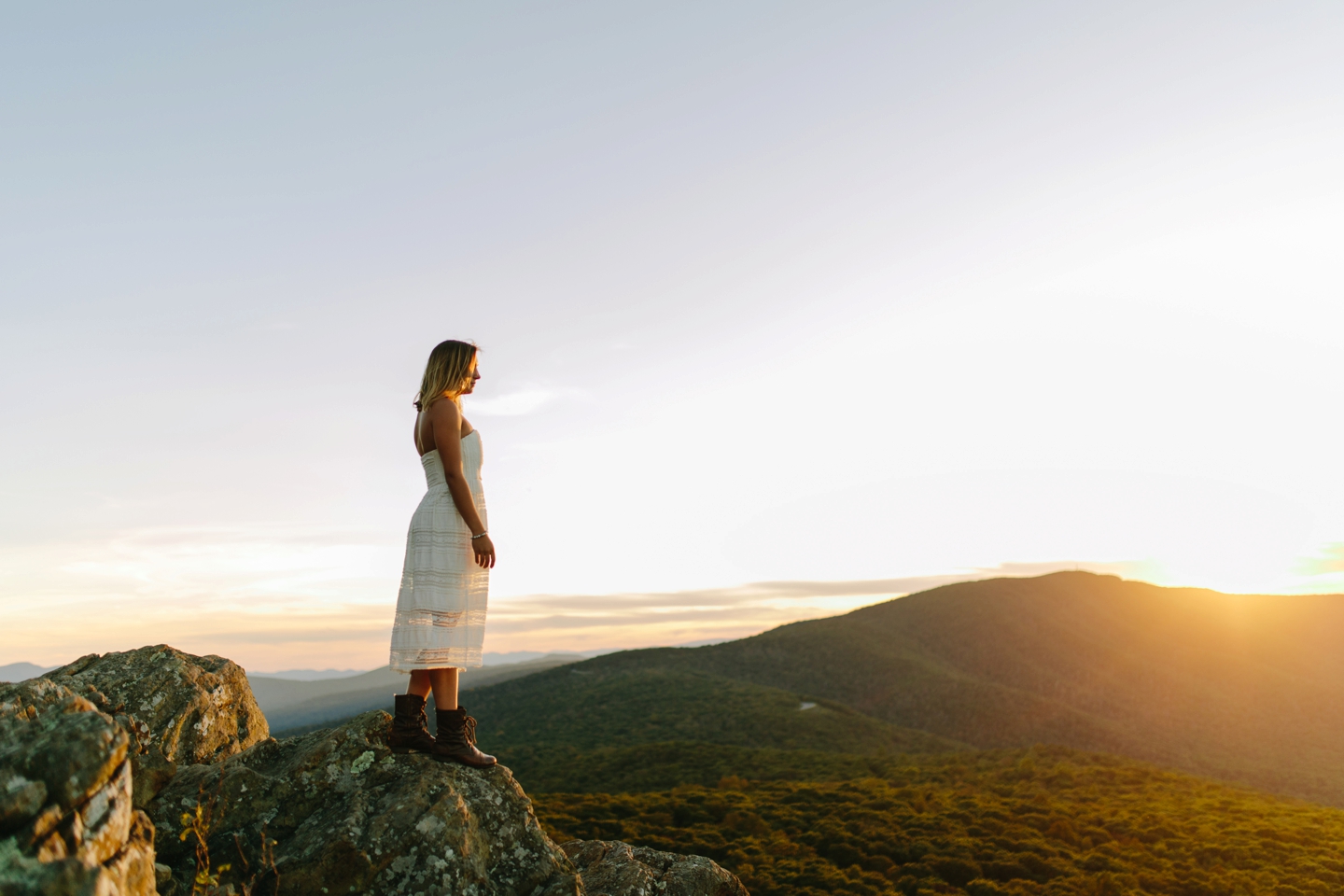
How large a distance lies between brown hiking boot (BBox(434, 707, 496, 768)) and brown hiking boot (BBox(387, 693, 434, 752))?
0.13m

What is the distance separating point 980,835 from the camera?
104 ft

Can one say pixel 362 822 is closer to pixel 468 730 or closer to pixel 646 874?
pixel 468 730

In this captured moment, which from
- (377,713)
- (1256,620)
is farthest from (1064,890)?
(1256,620)

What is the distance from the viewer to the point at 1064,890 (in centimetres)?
2561

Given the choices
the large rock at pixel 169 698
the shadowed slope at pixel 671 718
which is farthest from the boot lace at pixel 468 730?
the shadowed slope at pixel 671 718

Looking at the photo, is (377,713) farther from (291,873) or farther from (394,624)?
(291,873)

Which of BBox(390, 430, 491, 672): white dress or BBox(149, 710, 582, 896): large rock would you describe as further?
BBox(390, 430, 491, 672): white dress

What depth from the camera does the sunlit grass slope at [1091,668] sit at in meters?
71.5

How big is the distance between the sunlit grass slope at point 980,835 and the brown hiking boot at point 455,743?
63.6ft

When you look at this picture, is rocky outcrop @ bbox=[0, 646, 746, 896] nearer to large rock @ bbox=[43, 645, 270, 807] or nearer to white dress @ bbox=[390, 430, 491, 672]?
large rock @ bbox=[43, 645, 270, 807]

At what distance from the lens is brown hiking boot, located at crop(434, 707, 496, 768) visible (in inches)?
315

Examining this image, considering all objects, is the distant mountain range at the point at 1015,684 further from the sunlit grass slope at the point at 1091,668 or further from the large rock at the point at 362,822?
the large rock at the point at 362,822

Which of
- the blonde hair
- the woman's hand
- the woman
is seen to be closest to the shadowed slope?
the woman

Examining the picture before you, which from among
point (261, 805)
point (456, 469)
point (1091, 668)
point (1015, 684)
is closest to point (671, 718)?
point (1015, 684)
